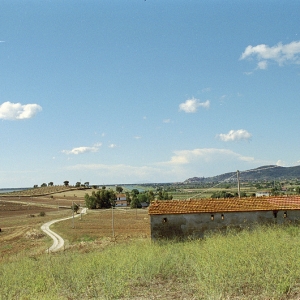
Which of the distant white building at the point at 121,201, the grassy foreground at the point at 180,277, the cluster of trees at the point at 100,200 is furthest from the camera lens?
the distant white building at the point at 121,201

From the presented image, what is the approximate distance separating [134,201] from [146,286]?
8910cm

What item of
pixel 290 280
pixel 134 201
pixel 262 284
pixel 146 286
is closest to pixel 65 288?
pixel 146 286

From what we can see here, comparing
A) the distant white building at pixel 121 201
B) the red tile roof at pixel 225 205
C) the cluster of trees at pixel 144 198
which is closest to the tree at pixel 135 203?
the cluster of trees at pixel 144 198

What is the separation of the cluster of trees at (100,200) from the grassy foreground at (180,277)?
8383 centimetres

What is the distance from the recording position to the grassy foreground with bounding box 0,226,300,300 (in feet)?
29.9

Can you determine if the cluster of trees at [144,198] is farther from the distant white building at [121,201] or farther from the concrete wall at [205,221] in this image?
the concrete wall at [205,221]

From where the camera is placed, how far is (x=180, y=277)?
11195mm

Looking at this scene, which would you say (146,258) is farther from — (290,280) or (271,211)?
(271,211)

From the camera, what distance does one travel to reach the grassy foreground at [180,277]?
29.9 feet

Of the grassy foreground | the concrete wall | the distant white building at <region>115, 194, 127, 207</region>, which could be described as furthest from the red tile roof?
the distant white building at <region>115, 194, 127, 207</region>

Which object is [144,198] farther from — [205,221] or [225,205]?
[205,221]

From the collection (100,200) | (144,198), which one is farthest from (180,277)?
(144,198)

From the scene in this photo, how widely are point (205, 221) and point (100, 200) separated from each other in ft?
254

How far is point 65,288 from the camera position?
1097cm
